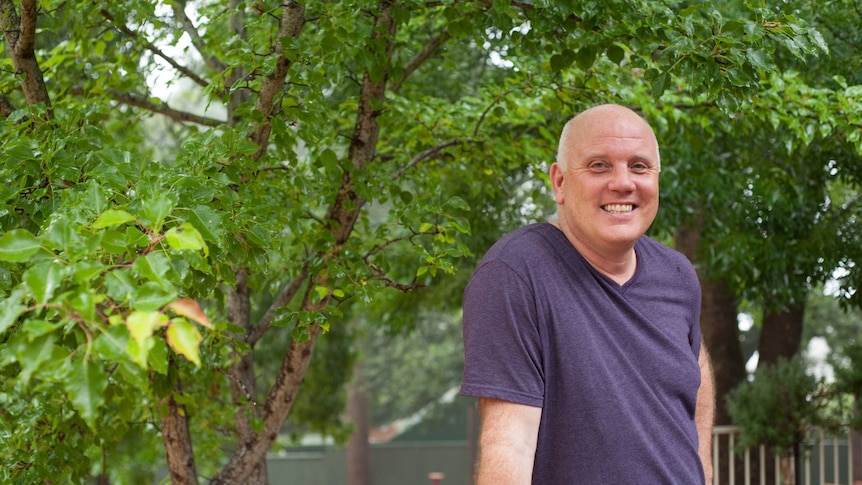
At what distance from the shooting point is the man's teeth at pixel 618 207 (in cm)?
252

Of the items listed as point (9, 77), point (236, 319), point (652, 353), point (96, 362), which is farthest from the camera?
point (236, 319)

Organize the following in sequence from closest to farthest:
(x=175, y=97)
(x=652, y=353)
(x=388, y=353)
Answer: (x=652, y=353), (x=175, y=97), (x=388, y=353)

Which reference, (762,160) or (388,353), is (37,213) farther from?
(388,353)

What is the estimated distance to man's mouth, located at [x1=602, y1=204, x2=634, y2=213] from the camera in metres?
2.52

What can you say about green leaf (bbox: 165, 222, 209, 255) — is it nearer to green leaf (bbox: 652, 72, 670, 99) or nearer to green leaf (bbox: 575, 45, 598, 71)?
green leaf (bbox: 652, 72, 670, 99)

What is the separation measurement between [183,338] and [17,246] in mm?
390

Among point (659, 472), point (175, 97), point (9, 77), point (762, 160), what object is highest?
point (175, 97)

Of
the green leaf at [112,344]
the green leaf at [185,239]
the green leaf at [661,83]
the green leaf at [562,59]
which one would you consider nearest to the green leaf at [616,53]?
the green leaf at [562,59]

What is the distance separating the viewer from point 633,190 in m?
2.53

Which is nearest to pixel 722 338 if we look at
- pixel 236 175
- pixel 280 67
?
pixel 280 67

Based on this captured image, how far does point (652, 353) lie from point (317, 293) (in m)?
1.52

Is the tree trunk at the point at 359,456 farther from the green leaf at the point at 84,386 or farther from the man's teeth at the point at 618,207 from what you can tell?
the green leaf at the point at 84,386

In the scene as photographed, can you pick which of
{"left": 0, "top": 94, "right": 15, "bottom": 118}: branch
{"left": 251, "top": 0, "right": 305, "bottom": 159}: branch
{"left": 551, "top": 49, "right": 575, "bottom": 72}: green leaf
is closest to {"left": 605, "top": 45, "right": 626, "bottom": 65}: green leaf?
{"left": 551, "top": 49, "right": 575, "bottom": 72}: green leaf

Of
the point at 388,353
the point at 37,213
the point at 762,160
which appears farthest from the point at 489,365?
the point at 388,353
